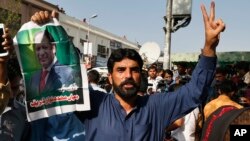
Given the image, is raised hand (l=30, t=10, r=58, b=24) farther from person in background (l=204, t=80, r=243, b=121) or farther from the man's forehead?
person in background (l=204, t=80, r=243, b=121)

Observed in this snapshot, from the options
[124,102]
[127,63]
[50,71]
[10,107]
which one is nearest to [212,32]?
[127,63]

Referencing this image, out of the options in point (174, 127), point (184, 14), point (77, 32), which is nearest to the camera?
point (174, 127)

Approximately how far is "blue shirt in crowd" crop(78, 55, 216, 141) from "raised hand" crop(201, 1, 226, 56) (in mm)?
50

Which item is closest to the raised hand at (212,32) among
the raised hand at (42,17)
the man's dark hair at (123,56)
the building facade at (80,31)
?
the man's dark hair at (123,56)

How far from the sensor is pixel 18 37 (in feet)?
8.55

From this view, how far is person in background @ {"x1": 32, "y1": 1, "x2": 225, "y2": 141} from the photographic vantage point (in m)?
2.47

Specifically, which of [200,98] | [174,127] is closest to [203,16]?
[200,98]

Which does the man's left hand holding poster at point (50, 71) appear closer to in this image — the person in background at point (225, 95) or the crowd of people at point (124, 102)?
the crowd of people at point (124, 102)

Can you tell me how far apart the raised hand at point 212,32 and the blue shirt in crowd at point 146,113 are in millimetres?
50

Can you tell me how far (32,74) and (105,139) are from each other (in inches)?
24.0

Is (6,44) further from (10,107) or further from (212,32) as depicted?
(212,32)

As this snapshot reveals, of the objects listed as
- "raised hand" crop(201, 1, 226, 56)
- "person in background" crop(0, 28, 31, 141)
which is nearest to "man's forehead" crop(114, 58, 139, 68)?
"raised hand" crop(201, 1, 226, 56)

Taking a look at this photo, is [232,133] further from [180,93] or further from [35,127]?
[35,127]

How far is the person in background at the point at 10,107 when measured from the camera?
2.41 meters
